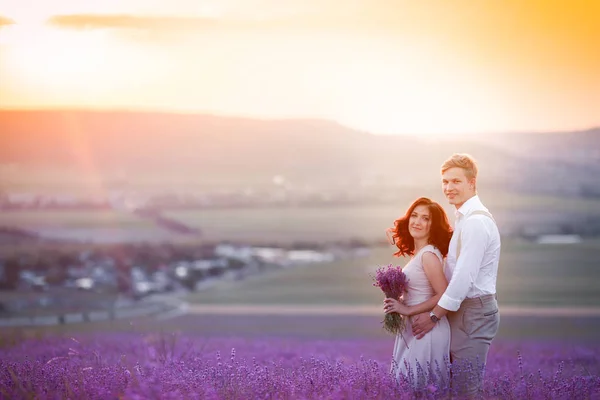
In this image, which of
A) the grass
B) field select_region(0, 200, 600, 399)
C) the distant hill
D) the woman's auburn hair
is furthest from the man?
the distant hill

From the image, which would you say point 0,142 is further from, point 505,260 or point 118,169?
point 505,260

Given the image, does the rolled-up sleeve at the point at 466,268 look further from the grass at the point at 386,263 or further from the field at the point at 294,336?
the grass at the point at 386,263

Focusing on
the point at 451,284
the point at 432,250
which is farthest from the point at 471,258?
the point at 432,250

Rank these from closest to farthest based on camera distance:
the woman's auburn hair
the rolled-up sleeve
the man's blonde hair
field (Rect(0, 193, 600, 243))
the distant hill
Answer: the rolled-up sleeve → the man's blonde hair → the woman's auburn hair → field (Rect(0, 193, 600, 243)) → the distant hill

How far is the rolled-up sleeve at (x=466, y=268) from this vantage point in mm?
5105

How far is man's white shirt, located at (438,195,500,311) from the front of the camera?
511cm

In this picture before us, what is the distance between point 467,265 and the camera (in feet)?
16.8

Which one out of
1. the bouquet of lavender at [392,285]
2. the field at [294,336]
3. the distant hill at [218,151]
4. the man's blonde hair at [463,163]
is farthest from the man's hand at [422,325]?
the distant hill at [218,151]

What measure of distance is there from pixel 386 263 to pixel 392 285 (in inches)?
940

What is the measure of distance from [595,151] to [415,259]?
26.1m

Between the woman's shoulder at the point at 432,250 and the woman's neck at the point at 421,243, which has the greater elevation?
the woman's neck at the point at 421,243

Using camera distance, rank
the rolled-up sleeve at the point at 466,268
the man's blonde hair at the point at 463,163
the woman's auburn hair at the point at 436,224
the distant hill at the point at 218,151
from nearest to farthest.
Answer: the rolled-up sleeve at the point at 466,268 → the man's blonde hair at the point at 463,163 → the woman's auburn hair at the point at 436,224 → the distant hill at the point at 218,151

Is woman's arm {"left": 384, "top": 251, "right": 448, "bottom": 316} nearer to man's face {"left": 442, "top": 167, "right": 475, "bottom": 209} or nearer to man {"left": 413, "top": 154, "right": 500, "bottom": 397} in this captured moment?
man {"left": 413, "top": 154, "right": 500, "bottom": 397}

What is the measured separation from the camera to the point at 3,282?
26.5 metres
